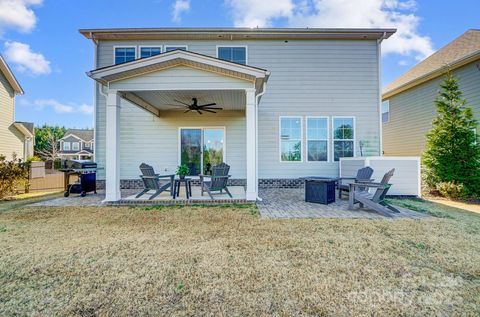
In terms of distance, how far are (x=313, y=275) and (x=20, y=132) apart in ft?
64.6

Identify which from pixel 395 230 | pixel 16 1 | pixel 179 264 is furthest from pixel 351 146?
pixel 16 1

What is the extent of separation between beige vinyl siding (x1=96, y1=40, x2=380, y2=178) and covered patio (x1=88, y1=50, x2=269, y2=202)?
0.23 metres

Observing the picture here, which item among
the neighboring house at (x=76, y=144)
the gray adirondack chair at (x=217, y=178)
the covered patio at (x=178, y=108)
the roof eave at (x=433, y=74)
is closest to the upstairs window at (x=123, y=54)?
the covered patio at (x=178, y=108)

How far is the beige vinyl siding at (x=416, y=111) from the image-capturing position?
9.16 metres

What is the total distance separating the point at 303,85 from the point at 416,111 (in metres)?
6.61

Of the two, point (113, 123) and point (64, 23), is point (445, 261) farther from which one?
point (64, 23)

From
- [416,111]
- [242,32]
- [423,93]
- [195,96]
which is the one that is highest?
[242,32]

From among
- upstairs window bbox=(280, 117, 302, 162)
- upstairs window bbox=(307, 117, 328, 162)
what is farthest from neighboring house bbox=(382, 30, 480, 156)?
upstairs window bbox=(280, 117, 302, 162)

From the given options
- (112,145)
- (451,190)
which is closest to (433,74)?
(451,190)

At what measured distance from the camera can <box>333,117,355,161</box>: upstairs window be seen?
9.39m

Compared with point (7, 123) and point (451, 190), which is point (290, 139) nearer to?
point (451, 190)

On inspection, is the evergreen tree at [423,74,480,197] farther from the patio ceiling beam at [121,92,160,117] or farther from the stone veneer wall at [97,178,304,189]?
the patio ceiling beam at [121,92,160,117]

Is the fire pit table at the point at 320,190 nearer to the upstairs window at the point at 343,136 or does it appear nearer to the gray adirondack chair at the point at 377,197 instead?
the gray adirondack chair at the point at 377,197

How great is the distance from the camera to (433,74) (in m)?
10.5
